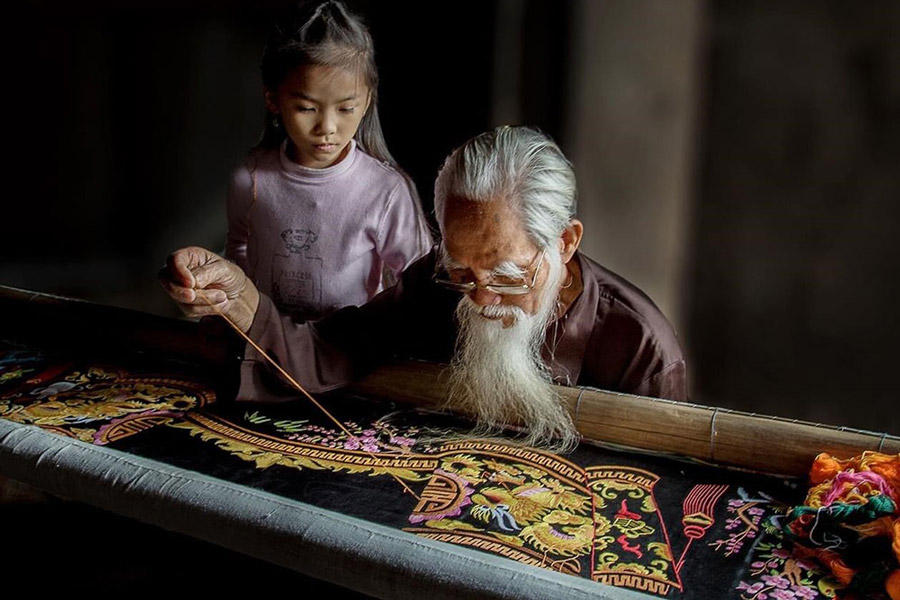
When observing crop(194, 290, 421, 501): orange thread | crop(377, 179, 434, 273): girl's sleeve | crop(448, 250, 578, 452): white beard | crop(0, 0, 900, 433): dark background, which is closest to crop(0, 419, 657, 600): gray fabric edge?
Result: crop(194, 290, 421, 501): orange thread

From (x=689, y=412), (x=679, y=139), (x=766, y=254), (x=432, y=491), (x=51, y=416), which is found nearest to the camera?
(x=432, y=491)

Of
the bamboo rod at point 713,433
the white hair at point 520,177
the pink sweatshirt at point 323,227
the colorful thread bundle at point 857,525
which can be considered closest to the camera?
the colorful thread bundle at point 857,525

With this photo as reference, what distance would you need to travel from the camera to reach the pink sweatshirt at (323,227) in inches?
92.0

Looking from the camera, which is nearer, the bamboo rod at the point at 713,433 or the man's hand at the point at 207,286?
the bamboo rod at the point at 713,433

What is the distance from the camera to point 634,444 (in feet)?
6.54

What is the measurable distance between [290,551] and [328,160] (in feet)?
3.49

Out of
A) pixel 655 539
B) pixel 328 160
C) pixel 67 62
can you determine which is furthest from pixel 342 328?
pixel 67 62

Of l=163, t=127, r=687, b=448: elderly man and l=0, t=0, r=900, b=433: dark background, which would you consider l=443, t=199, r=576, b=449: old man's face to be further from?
l=0, t=0, r=900, b=433: dark background

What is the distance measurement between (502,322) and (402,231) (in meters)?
0.44

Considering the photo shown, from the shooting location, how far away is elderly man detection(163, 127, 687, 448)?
1955mm

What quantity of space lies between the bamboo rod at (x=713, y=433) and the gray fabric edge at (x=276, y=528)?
0.60 m

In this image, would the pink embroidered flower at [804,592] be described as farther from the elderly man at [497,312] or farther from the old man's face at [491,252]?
the old man's face at [491,252]

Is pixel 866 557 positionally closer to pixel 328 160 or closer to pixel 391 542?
pixel 391 542

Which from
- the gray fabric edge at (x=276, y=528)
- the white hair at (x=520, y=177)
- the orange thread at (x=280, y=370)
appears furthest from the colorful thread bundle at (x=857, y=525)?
the orange thread at (x=280, y=370)
